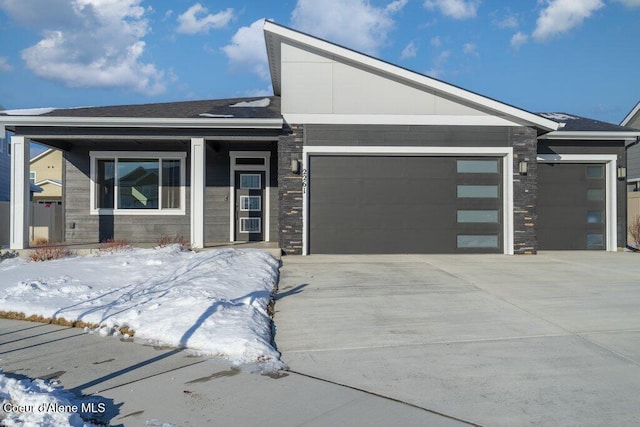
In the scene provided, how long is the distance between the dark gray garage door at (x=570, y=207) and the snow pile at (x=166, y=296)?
864 centimetres

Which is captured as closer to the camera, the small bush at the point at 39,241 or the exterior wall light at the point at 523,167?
the exterior wall light at the point at 523,167

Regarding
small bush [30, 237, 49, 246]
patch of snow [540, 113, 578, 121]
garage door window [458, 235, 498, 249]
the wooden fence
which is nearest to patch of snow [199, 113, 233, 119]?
small bush [30, 237, 49, 246]

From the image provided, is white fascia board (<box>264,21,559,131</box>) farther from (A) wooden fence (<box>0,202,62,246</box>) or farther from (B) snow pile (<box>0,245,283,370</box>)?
(A) wooden fence (<box>0,202,62,246</box>)

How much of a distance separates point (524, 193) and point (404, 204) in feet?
10.6

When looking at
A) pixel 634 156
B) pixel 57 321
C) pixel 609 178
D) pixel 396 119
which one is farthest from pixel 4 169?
pixel 634 156

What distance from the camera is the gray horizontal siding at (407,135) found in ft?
42.1

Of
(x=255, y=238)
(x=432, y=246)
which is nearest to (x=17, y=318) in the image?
(x=255, y=238)

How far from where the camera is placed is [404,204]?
13117mm

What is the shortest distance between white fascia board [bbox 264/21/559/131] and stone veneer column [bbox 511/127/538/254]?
19.0 inches

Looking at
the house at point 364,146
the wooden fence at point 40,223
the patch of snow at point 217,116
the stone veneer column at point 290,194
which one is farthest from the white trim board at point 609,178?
the wooden fence at point 40,223

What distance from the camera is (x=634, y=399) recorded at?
387 centimetres

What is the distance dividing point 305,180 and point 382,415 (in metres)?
9.54

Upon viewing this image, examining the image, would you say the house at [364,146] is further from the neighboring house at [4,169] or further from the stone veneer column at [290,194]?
the neighboring house at [4,169]

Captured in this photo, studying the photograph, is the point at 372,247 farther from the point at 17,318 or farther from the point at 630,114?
the point at 630,114
